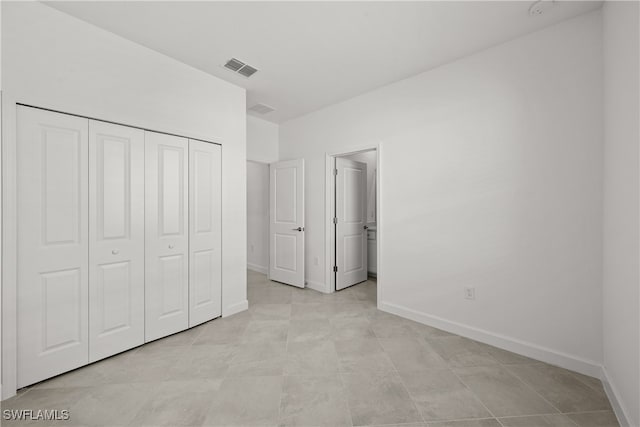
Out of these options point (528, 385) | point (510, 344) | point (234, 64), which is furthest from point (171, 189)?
point (510, 344)

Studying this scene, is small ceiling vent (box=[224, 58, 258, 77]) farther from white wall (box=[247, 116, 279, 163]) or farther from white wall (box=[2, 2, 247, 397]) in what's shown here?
white wall (box=[247, 116, 279, 163])

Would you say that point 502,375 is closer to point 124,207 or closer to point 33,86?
point 124,207

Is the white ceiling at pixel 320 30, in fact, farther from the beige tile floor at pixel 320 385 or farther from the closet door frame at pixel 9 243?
the beige tile floor at pixel 320 385

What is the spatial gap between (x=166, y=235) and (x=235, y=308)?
47.4 inches

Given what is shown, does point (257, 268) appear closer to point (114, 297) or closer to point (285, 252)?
point (285, 252)

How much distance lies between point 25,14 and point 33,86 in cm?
50

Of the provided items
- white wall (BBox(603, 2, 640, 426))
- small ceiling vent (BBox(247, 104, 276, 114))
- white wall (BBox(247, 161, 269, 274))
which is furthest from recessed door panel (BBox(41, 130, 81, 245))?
white wall (BBox(603, 2, 640, 426))

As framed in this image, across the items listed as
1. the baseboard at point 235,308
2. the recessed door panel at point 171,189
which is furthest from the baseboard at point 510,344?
the recessed door panel at point 171,189

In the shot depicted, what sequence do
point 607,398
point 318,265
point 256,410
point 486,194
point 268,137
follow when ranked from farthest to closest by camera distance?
point 268,137 → point 318,265 → point 486,194 → point 607,398 → point 256,410

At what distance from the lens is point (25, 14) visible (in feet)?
5.82

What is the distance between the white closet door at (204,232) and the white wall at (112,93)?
91mm

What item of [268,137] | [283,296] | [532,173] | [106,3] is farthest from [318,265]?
[106,3]

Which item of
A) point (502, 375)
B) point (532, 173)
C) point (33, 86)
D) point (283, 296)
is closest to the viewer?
point (33, 86)

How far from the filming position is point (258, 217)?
17.2 ft
